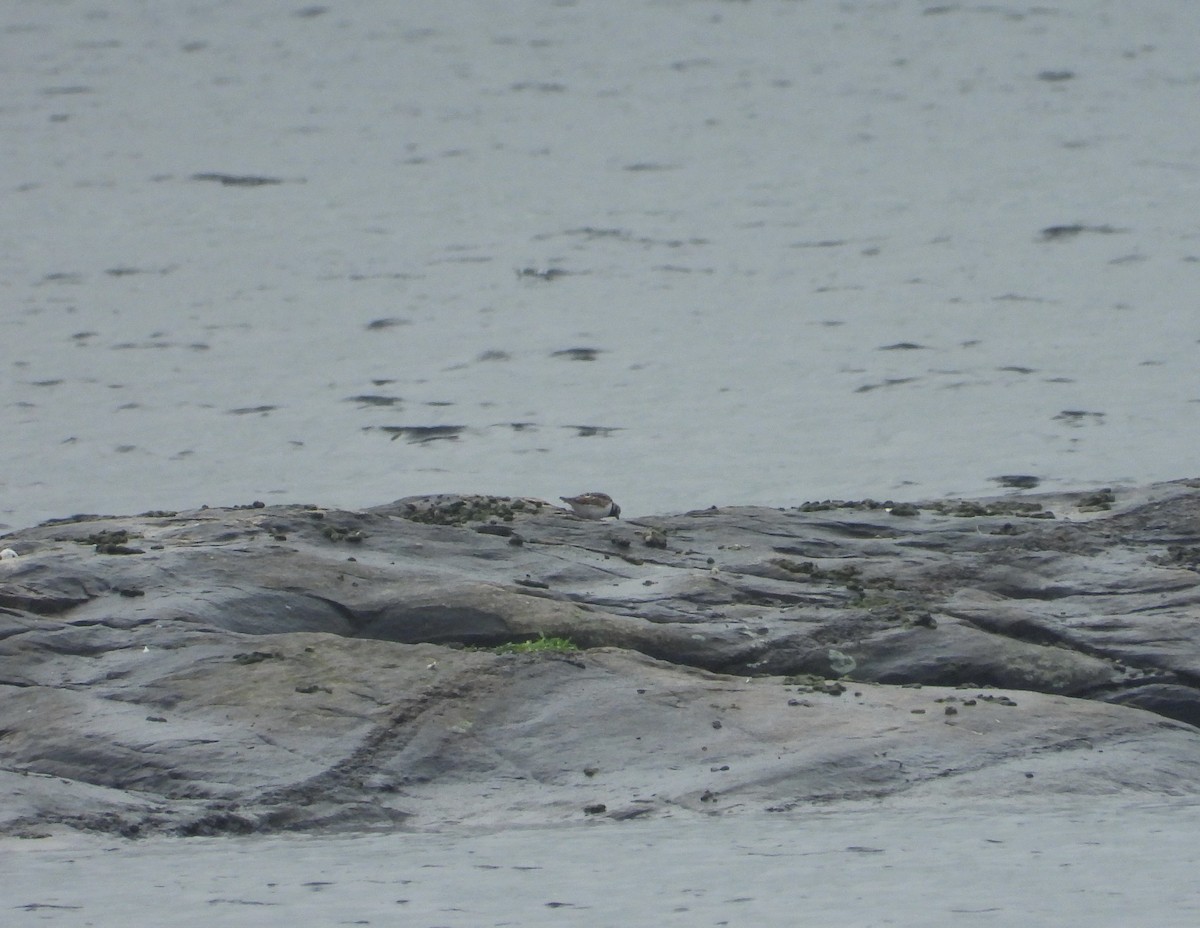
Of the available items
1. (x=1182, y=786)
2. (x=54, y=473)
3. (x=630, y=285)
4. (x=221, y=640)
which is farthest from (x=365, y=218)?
(x=1182, y=786)

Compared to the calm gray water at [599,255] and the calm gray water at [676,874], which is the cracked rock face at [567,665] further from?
the calm gray water at [599,255]

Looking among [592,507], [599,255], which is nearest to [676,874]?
[592,507]

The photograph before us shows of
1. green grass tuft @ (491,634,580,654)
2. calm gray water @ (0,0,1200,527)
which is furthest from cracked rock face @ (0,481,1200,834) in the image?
calm gray water @ (0,0,1200,527)

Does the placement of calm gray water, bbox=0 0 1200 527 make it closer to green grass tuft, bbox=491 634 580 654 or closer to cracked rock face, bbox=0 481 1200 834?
cracked rock face, bbox=0 481 1200 834

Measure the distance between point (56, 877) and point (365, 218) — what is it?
50.5 feet

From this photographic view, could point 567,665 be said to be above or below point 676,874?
above

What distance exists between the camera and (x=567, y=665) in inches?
315

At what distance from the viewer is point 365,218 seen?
21.4 metres

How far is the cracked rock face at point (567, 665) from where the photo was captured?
7.34 meters

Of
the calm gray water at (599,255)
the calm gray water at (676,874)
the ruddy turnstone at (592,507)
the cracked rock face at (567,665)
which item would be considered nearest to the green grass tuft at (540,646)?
the cracked rock face at (567,665)

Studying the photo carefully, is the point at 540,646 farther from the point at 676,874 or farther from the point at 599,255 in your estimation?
the point at 599,255

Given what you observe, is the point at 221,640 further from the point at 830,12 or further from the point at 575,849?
the point at 830,12

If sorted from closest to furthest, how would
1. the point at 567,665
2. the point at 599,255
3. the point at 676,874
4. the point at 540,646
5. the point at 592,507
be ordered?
the point at 676,874 → the point at 567,665 → the point at 540,646 → the point at 592,507 → the point at 599,255

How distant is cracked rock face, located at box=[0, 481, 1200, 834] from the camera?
7.34 meters
